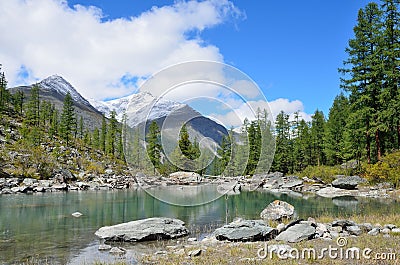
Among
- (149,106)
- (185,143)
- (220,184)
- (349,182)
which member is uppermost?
(149,106)

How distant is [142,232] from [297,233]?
601cm

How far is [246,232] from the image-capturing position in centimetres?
1209

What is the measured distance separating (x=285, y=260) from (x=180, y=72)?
6177mm

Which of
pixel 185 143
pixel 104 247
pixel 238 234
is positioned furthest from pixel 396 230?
pixel 104 247

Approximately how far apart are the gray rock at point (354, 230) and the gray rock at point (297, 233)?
1.56 m

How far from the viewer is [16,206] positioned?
2453 centimetres

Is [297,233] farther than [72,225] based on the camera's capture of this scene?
No

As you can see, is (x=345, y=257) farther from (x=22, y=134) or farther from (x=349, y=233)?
(x=22, y=134)

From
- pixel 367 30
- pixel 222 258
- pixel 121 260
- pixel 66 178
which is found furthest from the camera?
pixel 66 178


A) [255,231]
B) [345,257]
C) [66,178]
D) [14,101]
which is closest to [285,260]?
[345,257]

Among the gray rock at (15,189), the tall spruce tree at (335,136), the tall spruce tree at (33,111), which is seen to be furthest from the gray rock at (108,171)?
the tall spruce tree at (335,136)

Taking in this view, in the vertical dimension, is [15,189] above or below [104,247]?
above

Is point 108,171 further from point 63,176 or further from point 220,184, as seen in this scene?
point 220,184

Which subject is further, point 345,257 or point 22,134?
point 22,134
